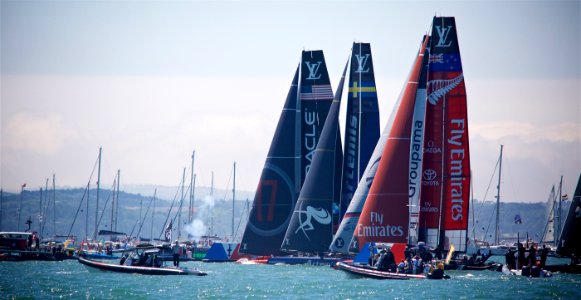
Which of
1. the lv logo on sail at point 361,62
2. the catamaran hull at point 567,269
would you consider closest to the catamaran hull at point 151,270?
the lv logo on sail at point 361,62

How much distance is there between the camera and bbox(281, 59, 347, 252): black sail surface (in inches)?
2554

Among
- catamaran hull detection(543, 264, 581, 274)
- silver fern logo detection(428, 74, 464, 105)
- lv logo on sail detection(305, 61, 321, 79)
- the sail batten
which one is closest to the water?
catamaran hull detection(543, 264, 581, 274)

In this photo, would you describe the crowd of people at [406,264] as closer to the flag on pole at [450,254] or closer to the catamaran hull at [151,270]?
the flag on pole at [450,254]

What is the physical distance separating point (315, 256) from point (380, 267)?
1810cm

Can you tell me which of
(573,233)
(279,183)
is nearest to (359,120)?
(279,183)

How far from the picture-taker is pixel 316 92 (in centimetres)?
6881

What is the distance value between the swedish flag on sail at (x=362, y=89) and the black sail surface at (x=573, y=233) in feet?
45.6

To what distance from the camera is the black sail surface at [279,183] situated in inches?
2689

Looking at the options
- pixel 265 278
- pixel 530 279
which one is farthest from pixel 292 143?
pixel 530 279

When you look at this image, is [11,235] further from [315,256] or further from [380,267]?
[380,267]

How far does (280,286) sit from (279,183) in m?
19.8

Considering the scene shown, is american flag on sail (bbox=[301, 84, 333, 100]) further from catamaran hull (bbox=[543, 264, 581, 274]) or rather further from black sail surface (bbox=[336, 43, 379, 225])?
catamaran hull (bbox=[543, 264, 581, 274])

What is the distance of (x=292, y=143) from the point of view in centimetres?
6838

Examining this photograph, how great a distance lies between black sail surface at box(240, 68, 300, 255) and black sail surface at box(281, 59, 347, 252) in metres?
2.97
